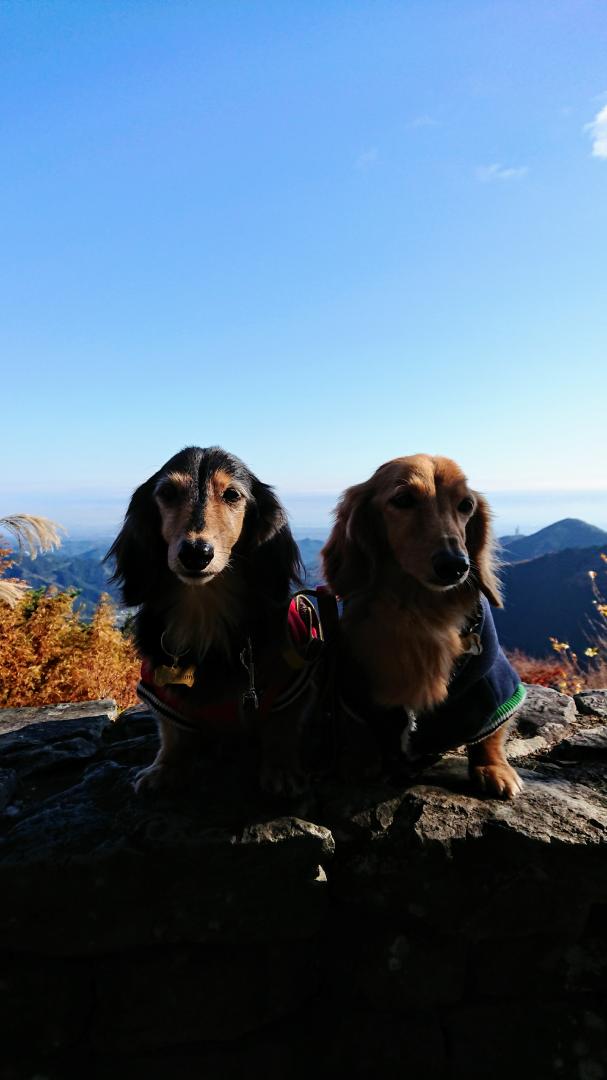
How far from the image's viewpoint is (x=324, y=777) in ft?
6.27

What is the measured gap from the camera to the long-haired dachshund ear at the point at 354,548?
1917 mm

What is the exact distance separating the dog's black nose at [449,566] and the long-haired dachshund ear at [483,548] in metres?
0.37

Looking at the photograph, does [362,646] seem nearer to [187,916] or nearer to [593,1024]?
[187,916]

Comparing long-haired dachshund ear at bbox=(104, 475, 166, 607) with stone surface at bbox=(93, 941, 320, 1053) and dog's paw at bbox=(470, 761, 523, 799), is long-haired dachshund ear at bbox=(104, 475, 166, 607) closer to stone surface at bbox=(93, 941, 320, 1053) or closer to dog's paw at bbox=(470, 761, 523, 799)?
stone surface at bbox=(93, 941, 320, 1053)

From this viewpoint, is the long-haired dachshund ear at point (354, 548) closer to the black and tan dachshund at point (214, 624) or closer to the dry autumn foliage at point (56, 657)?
the black and tan dachshund at point (214, 624)

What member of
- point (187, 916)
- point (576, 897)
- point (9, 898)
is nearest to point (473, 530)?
point (576, 897)

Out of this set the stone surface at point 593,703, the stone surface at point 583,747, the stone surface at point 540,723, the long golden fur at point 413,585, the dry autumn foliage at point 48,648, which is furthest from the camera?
the dry autumn foliage at point 48,648

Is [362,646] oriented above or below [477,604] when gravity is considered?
below

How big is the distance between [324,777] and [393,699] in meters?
0.38

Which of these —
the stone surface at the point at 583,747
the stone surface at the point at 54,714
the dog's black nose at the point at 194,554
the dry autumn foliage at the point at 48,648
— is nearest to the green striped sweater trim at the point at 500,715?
the stone surface at the point at 583,747

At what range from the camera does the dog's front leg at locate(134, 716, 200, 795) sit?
1.85 m

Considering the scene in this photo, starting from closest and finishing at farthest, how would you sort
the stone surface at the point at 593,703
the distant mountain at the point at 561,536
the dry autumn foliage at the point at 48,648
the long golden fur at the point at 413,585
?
the long golden fur at the point at 413,585, the stone surface at the point at 593,703, the dry autumn foliage at the point at 48,648, the distant mountain at the point at 561,536

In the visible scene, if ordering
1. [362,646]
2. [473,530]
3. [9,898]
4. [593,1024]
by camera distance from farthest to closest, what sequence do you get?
[473,530] → [362,646] → [593,1024] → [9,898]

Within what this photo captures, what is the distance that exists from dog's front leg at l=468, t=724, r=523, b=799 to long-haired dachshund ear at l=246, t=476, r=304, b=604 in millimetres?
788
